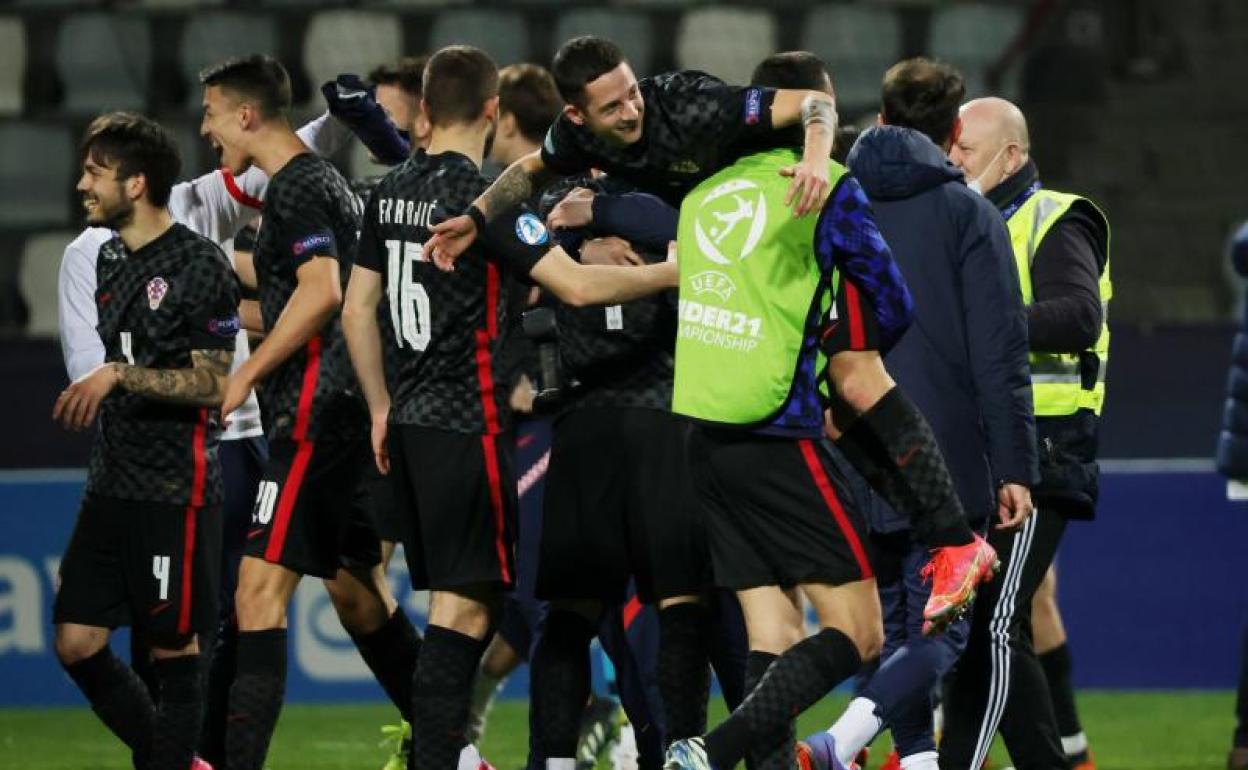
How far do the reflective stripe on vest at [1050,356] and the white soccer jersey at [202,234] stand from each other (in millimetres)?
2037

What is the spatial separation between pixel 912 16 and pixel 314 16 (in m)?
3.43

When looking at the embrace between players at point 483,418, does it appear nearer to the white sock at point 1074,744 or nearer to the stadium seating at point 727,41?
the white sock at point 1074,744

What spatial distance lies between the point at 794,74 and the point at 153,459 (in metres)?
1.85

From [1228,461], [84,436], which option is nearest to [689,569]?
[1228,461]

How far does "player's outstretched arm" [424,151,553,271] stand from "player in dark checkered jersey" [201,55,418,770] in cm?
63

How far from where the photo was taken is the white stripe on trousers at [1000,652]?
5.67m

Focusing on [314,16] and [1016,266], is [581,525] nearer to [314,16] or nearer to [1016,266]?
[1016,266]

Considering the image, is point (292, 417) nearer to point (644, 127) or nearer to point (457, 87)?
point (457, 87)

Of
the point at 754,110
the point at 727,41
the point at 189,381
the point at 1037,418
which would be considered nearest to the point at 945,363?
the point at 1037,418

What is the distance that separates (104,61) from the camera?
13.1 meters

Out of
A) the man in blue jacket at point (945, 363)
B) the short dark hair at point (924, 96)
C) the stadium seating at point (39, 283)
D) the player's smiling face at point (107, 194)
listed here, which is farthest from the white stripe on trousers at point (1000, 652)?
the stadium seating at point (39, 283)

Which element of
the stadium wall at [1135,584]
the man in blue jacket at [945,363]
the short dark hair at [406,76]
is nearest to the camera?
the man in blue jacket at [945,363]

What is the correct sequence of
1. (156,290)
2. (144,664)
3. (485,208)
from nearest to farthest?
(485,208) < (156,290) < (144,664)

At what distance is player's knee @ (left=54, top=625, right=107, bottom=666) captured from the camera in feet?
19.1
